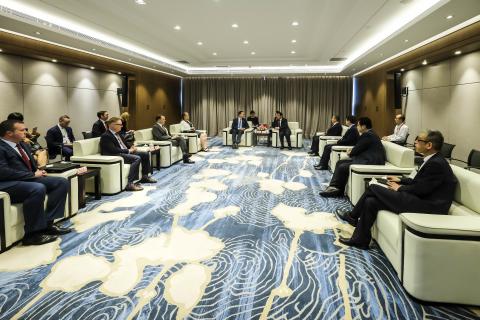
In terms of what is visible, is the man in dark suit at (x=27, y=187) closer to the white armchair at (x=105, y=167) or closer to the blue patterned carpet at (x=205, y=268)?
the blue patterned carpet at (x=205, y=268)

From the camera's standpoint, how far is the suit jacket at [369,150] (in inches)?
212

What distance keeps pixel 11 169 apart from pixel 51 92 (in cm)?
609

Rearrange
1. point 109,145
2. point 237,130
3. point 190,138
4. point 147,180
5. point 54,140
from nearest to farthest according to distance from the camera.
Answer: point 109,145
point 147,180
point 54,140
point 190,138
point 237,130

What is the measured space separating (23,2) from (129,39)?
9.91 feet

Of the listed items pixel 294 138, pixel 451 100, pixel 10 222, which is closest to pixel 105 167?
pixel 10 222

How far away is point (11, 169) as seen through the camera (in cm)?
358

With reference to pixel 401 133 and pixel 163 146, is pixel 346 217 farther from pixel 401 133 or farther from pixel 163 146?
pixel 163 146

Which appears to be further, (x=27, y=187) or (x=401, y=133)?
(x=401, y=133)

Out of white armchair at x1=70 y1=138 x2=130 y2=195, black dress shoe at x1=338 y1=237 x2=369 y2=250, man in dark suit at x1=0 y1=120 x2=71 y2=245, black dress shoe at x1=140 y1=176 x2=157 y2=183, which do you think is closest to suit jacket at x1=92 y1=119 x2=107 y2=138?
white armchair at x1=70 y1=138 x2=130 y2=195

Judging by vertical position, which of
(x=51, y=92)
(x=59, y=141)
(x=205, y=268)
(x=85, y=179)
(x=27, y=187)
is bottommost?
(x=205, y=268)

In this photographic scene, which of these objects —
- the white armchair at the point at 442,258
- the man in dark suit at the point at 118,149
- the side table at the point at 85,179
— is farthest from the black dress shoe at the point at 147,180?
the white armchair at the point at 442,258

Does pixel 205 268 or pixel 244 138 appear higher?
pixel 244 138

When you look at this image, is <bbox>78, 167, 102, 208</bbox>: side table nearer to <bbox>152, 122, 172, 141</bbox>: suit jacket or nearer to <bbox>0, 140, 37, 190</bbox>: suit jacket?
<bbox>0, 140, 37, 190</bbox>: suit jacket

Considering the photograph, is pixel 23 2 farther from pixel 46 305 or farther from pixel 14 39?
pixel 46 305
